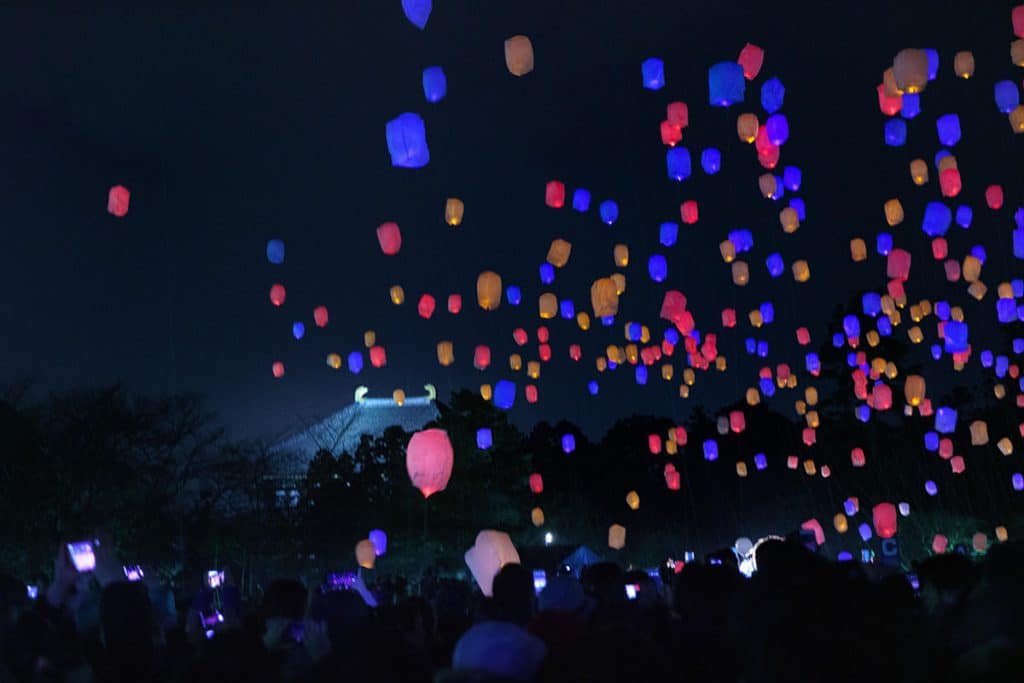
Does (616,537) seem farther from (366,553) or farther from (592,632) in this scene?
(592,632)

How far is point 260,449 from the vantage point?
2595 centimetres

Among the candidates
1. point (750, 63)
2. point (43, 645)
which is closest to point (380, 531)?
point (750, 63)

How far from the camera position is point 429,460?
714 inches

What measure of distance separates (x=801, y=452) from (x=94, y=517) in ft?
99.5

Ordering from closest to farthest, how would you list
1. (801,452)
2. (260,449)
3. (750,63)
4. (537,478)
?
(750,63) < (260,449) < (537,478) < (801,452)

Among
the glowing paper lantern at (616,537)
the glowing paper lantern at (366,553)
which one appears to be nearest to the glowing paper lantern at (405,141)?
the glowing paper lantern at (366,553)

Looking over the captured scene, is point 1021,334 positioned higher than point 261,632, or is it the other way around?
point 1021,334

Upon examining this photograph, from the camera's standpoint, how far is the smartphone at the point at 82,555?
672 cm

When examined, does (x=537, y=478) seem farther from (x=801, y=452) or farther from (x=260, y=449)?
(x=801, y=452)

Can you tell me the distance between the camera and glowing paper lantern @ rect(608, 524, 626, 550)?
3578 cm

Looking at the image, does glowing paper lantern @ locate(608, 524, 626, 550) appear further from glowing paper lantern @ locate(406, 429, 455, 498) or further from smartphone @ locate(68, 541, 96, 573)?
smartphone @ locate(68, 541, 96, 573)

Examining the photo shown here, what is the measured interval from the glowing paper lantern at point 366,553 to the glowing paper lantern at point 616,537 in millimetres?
11310

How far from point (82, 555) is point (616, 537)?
99.2 ft

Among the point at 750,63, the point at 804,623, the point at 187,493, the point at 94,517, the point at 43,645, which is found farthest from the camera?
the point at 187,493
